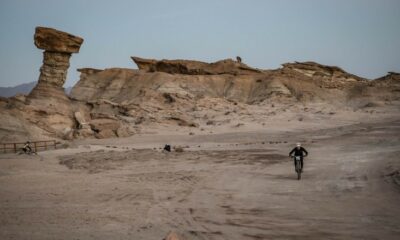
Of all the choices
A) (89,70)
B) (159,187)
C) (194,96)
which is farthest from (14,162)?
(89,70)

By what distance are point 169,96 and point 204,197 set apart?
3952 cm

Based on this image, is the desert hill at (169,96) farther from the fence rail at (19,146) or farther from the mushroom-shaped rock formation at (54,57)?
the fence rail at (19,146)

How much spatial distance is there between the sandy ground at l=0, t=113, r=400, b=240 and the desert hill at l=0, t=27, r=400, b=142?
495 inches

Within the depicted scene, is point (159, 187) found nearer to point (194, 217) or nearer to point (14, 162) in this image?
point (194, 217)

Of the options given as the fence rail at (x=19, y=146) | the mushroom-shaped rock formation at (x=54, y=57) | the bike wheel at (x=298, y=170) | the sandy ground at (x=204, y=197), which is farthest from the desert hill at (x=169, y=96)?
the bike wheel at (x=298, y=170)

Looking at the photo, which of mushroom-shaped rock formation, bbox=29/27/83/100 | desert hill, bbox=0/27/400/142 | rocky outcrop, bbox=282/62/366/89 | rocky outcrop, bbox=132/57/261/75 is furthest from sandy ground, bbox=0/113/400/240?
rocky outcrop, bbox=282/62/366/89

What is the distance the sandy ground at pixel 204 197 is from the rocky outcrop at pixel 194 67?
46224mm

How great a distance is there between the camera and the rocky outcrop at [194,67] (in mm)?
65188

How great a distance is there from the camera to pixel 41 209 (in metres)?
9.43

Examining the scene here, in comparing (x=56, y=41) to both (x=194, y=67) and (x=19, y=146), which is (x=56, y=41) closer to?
(x=19, y=146)

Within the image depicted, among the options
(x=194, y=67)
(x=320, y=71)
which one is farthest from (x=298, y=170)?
(x=320, y=71)

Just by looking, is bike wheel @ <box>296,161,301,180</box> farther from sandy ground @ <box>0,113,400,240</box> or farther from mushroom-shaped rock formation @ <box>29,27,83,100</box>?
mushroom-shaped rock formation @ <box>29,27,83,100</box>

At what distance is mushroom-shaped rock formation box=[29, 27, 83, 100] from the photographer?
34.0 meters

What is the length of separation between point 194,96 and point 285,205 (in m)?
44.8
